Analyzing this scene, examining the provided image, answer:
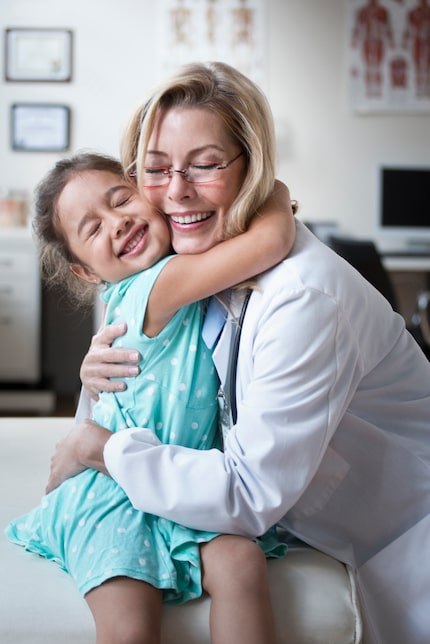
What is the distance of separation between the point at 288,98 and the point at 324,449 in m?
4.23

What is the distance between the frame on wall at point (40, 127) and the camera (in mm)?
4859

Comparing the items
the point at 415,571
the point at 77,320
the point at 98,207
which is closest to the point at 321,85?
the point at 77,320

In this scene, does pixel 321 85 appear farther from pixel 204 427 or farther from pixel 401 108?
pixel 204 427

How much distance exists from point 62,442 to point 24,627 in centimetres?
31

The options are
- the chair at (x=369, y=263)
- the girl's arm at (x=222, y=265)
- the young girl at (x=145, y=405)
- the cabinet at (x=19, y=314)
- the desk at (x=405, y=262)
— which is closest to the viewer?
the young girl at (x=145, y=405)

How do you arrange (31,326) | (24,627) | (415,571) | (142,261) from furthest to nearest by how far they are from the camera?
(31,326) < (142,261) < (415,571) < (24,627)

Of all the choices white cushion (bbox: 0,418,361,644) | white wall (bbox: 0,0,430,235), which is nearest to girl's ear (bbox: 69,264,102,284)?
white cushion (bbox: 0,418,361,644)

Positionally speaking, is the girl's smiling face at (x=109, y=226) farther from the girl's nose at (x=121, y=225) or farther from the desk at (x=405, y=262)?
the desk at (x=405, y=262)

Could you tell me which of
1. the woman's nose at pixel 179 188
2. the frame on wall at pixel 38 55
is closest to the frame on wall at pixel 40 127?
the frame on wall at pixel 38 55

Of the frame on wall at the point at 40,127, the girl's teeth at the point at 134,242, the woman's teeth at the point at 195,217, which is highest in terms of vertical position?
the frame on wall at the point at 40,127

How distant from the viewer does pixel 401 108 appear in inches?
197

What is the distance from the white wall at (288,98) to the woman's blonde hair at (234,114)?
3.76 metres

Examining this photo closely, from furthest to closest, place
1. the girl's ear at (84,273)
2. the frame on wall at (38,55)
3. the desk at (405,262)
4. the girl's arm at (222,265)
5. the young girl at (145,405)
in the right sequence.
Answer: the frame on wall at (38,55)
the desk at (405,262)
the girl's ear at (84,273)
the girl's arm at (222,265)
the young girl at (145,405)

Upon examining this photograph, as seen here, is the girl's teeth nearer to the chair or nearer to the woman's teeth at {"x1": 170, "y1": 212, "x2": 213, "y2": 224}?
the woman's teeth at {"x1": 170, "y1": 212, "x2": 213, "y2": 224}
